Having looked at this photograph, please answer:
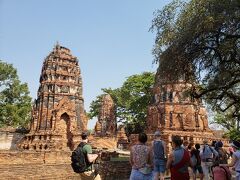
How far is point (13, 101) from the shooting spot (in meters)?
40.1

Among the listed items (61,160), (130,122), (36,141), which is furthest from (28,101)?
(61,160)

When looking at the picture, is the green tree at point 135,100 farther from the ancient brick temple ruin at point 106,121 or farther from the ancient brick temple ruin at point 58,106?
the ancient brick temple ruin at point 58,106

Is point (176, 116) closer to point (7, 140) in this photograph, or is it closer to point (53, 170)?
point (7, 140)

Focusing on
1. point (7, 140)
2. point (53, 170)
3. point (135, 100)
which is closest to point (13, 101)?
point (7, 140)

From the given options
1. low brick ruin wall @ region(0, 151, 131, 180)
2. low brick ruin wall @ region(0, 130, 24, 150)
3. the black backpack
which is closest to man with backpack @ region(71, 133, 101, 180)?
the black backpack

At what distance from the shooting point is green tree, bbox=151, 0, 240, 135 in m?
12.2

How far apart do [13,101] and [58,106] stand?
39.7ft

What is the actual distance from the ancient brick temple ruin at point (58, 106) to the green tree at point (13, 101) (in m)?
7.05

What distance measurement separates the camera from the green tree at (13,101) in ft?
125

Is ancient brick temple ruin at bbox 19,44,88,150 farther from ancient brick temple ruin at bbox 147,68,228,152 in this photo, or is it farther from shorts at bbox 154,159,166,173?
shorts at bbox 154,159,166,173

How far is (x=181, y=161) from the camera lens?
6.03 metres

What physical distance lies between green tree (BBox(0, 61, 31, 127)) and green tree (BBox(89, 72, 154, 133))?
55.2ft

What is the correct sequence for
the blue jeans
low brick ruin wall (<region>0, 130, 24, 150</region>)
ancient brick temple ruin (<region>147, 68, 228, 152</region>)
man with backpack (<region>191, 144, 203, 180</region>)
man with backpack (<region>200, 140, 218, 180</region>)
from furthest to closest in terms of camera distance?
ancient brick temple ruin (<region>147, 68, 228, 152</region>), low brick ruin wall (<region>0, 130, 24, 150</region>), man with backpack (<region>191, 144, 203, 180</region>), man with backpack (<region>200, 140, 218, 180</region>), the blue jeans

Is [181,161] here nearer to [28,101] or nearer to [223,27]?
[223,27]
